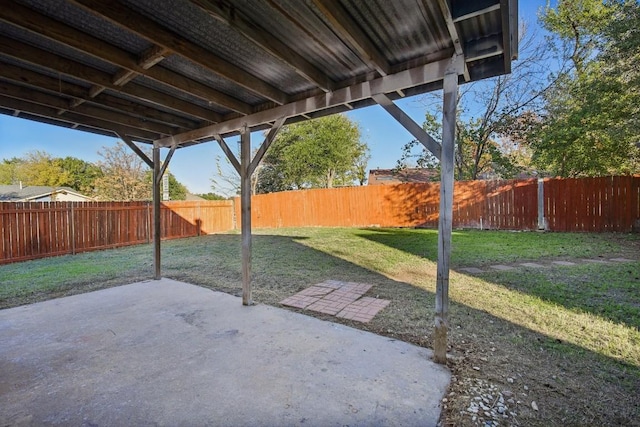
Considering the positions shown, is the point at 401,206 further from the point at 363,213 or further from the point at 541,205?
the point at 541,205

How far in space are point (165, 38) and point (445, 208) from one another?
2134mm

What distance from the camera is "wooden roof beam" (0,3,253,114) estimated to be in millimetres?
1613

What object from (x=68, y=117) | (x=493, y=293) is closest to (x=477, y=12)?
(x=493, y=293)

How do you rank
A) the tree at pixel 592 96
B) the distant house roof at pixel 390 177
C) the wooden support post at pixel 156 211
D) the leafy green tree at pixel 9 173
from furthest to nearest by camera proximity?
1. the leafy green tree at pixel 9 173
2. the distant house roof at pixel 390 177
3. the tree at pixel 592 96
4. the wooden support post at pixel 156 211

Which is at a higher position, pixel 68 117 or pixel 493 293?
pixel 68 117

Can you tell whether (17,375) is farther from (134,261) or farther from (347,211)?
(347,211)

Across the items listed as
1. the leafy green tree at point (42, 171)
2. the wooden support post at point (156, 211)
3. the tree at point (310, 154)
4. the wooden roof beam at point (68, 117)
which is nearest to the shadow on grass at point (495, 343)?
the wooden support post at point (156, 211)

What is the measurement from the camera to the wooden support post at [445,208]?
2014mm

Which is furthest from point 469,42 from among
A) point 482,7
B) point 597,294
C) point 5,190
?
point 5,190

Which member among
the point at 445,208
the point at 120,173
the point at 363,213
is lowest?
the point at 363,213

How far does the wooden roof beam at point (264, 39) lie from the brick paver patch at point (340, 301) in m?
2.19

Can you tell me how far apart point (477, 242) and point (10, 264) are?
10.2 m

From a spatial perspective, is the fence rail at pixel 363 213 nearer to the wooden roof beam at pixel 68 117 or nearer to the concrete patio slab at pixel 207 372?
the wooden roof beam at pixel 68 117

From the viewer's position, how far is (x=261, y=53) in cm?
217
